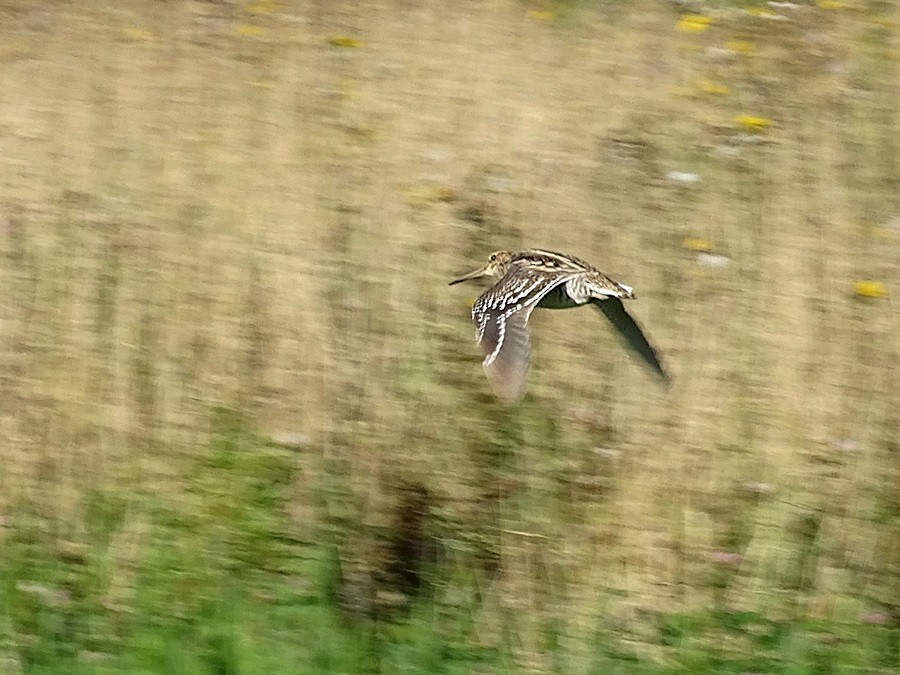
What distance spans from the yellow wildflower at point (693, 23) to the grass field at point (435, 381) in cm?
48

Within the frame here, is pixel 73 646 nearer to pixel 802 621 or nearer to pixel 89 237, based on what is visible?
pixel 89 237

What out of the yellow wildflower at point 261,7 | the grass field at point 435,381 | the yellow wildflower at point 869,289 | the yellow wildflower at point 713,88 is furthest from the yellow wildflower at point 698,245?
the yellow wildflower at point 261,7

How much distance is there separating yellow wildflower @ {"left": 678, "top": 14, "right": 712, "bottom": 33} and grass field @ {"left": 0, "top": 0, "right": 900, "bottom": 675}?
477 millimetres

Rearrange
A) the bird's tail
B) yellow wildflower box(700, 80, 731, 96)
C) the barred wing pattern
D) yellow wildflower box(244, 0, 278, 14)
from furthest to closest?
yellow wildflower box(244, 0, 278, 14) → yellow wildflower box(700, 80, 731, 96) → the bird's tail → the barred wing pattern

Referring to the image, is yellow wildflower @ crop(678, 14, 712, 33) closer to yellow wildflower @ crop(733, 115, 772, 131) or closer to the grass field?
the grass field

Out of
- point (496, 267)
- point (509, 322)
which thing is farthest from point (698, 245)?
point (509, 322)

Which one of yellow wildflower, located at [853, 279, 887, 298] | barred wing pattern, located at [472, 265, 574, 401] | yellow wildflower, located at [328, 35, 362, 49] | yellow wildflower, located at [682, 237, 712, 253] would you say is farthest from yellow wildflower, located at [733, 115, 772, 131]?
barred wing pattern, located at [472, 265, 574, 401]

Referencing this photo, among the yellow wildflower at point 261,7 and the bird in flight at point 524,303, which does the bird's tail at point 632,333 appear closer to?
the bird in flight at point 524,303

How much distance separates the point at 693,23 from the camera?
6.29m

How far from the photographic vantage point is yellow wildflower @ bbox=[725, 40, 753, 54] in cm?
622

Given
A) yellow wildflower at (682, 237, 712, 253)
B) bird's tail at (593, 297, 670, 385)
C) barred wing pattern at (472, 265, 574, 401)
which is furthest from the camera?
yellow wildflower at (682, 237, 712, 253)

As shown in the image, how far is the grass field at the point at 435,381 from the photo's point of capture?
3967mm

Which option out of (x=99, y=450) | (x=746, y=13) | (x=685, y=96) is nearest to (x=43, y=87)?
(x=99, y=450)

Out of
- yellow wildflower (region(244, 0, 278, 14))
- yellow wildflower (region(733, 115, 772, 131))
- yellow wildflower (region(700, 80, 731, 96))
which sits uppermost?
yellow wildflower (region(244, 0, 278, 14))
